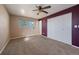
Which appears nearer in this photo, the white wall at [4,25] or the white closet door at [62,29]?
the white wall at [4,25]

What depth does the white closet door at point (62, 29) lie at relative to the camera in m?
3.23

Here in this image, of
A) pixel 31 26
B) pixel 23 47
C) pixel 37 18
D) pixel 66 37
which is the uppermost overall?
pixel 37 18

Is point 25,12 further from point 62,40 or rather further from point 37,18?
point 62,40

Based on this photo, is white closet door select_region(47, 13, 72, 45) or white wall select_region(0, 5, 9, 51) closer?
white wall select_region(0, 5, 9, 51)

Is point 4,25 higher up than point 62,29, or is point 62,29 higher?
point 4,25

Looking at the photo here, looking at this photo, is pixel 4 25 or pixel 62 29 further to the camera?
pixel 62 29

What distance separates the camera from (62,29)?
329 centimetres

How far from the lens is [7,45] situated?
3104 millimetres

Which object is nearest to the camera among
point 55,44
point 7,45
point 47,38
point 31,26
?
point 31,26

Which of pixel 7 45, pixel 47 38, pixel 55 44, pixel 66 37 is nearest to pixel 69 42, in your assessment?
pixel 66 37

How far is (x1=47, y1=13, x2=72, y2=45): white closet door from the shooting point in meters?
3.23

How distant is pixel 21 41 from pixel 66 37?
1.65m

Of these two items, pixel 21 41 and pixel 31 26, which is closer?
pixel 31 26
